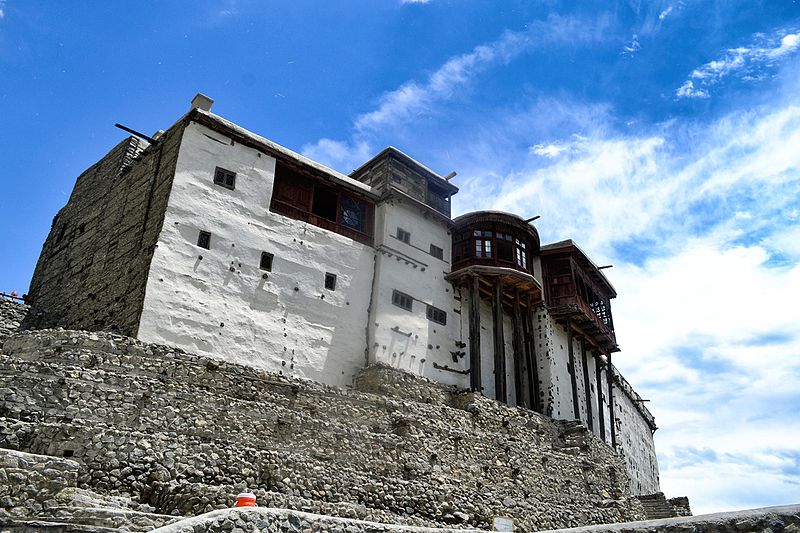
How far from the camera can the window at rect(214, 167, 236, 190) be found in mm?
21844

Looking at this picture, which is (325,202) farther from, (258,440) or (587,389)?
(587,389)

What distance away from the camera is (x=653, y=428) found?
48625 mm

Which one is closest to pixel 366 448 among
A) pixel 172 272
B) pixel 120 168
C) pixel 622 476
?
pixel 172 272

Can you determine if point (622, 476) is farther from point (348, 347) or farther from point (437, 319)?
point (348, 347)

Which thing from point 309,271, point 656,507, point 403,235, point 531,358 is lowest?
point 656,507

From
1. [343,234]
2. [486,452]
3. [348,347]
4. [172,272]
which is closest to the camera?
[172,272]

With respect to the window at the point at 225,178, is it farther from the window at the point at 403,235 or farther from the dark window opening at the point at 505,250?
the dark window opening at the point at 505,250

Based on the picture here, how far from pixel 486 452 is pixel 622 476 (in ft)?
27.6

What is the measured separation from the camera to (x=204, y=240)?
20.7 metres

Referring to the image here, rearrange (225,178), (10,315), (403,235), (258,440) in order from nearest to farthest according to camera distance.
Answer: (258,440), (225,178), (10,315), (403,235)

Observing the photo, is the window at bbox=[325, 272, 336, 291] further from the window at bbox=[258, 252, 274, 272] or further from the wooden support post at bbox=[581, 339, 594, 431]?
the wooden support post at bbox=[581, 339, 594, 431]

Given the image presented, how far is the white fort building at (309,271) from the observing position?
20109 millimetres

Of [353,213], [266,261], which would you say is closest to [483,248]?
[353,213]

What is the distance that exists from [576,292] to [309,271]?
1413 cm
